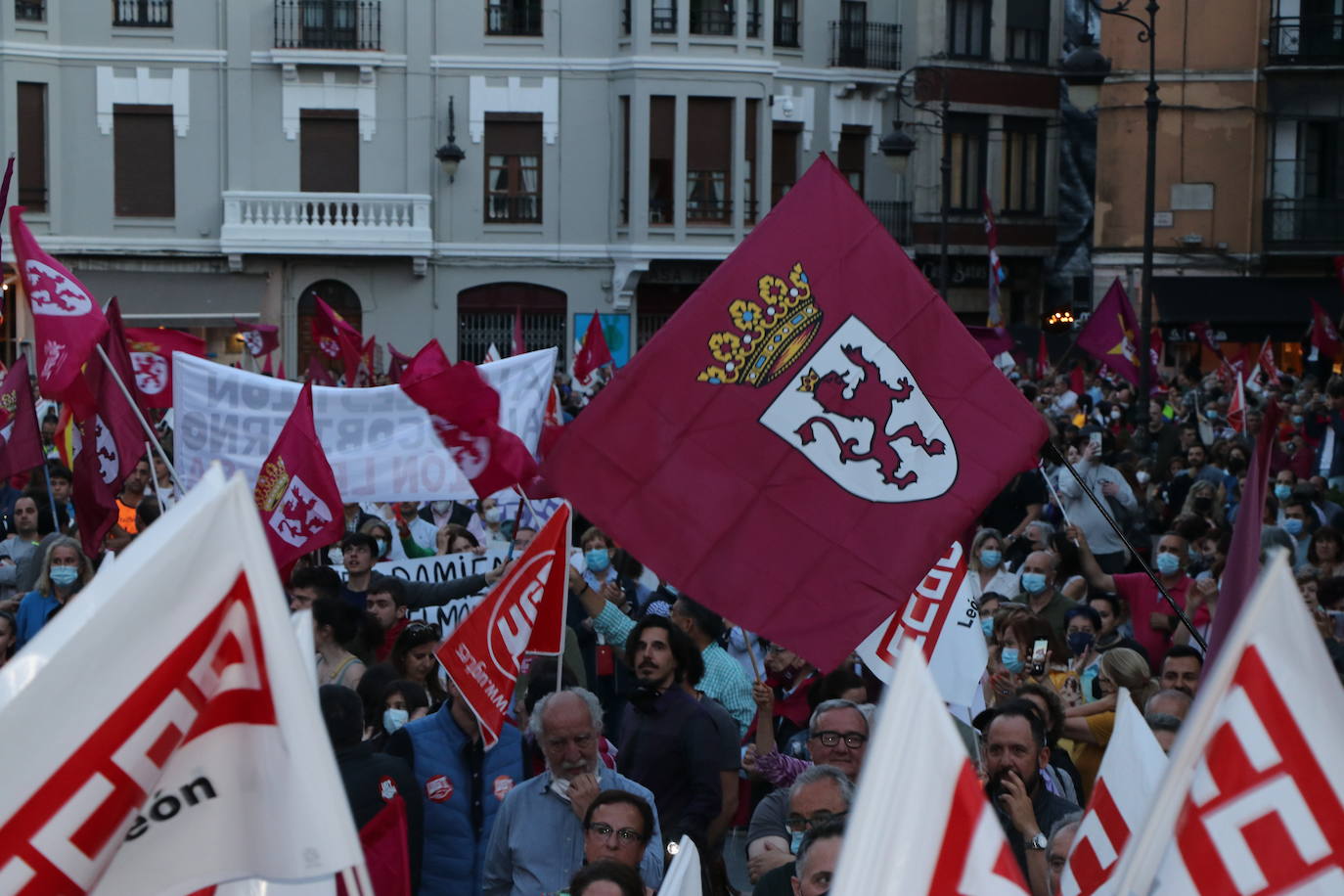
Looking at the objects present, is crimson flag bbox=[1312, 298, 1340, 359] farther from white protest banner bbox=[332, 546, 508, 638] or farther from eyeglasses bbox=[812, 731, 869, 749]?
eyeglasses bbox=[812, 731, 869, 749]

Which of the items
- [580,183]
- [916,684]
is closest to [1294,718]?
[916,684]

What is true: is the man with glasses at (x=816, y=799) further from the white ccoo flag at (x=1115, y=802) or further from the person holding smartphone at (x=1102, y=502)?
the person holding smartphone at (x=1102, y=502)

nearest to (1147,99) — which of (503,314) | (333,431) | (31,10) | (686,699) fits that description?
(333,431)

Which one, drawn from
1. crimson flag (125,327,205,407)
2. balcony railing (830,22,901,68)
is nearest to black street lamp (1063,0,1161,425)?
crimson flag (125,327,205,407)

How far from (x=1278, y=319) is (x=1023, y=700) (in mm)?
32127

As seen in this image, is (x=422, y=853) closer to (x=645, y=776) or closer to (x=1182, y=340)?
(x=645, y=776)

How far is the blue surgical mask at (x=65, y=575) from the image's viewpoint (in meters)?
9.66

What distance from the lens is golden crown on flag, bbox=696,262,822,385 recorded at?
612 centimetres

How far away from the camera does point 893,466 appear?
6020 millimetres

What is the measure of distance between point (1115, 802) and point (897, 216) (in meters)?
34.2

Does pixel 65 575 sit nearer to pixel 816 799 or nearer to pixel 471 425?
pixel 471 425

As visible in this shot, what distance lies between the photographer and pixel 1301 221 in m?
37.8

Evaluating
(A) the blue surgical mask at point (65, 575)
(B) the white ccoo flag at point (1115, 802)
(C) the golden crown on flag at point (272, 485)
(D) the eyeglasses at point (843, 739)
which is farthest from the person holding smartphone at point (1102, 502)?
(B) the white ccoo flag at point (1115, 802)

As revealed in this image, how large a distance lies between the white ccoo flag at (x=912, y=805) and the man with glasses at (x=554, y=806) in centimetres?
324
